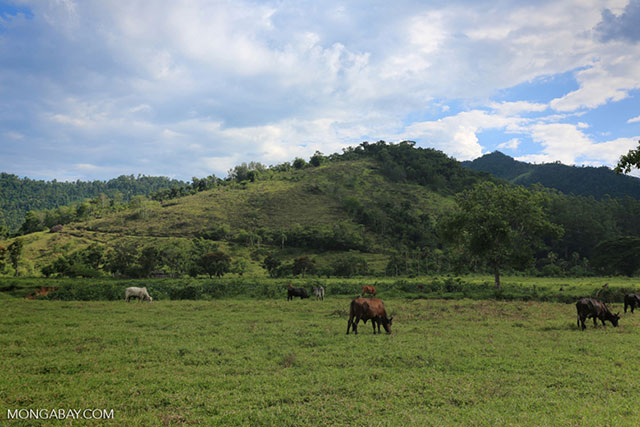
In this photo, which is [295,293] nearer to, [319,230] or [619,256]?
[619,256]

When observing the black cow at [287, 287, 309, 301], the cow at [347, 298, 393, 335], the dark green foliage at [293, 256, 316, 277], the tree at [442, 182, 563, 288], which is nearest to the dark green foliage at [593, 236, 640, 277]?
the tree at [442, 182, 563, 288]

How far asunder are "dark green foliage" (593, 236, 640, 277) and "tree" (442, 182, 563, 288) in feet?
106

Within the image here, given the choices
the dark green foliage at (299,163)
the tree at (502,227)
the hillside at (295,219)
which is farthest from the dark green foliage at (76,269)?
the dark green foliage at (299,163)

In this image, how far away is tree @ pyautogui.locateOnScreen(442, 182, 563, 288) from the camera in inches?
1507

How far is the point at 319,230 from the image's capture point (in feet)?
322

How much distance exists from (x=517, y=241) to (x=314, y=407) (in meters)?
39.7

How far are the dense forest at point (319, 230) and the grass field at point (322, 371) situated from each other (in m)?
28.0

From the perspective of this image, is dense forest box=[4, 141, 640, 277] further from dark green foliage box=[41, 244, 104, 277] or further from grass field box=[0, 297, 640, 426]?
grass field box=[0, 297, 640, 426]

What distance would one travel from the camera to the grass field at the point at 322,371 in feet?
27.2

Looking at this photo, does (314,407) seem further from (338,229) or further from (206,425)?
(338,229)

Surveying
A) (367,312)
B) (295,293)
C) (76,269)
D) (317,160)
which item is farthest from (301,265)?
(317,160)

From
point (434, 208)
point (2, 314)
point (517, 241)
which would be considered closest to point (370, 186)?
point (434, 208)

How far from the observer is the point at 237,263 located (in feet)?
237

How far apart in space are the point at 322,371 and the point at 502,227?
32.7 metres
